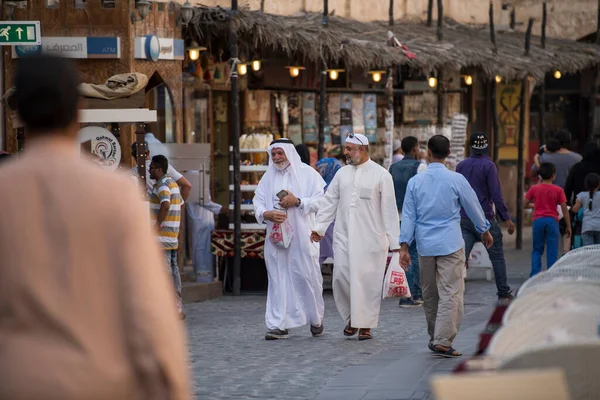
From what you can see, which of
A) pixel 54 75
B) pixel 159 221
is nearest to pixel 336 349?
pixel 159 221

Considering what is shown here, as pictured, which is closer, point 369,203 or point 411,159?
point 369,203

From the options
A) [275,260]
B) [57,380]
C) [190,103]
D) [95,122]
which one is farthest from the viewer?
[190,103]

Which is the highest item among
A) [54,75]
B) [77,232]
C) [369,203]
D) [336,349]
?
[54,75]

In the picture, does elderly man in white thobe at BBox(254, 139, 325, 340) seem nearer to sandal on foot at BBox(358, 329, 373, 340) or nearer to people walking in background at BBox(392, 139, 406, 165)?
sandal on foot at BBox(358, 329, 373, 340)

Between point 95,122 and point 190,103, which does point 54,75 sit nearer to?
point 95,122

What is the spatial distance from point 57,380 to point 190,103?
1673 centimetres

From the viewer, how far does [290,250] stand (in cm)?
1284

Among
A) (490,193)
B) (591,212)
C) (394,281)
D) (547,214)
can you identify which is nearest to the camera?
(394,281)

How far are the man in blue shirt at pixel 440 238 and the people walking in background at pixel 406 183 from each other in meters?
4.11

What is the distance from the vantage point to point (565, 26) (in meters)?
30.5

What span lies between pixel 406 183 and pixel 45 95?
12.0 m

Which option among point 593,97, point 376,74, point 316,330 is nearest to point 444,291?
point 316,330

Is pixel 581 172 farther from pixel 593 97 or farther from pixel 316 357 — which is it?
pixel 593 97

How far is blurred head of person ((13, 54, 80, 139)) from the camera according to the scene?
3.90 metres
